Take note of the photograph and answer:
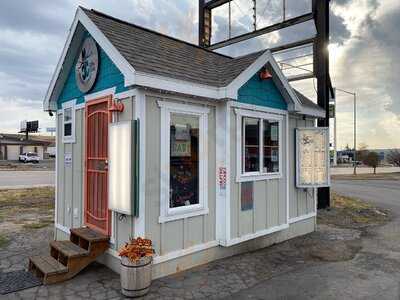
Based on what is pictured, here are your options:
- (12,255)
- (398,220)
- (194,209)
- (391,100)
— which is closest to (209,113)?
(194,209)

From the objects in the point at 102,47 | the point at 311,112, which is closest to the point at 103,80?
the point at 102,47

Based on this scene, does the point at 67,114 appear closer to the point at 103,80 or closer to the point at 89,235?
the point at 103,80

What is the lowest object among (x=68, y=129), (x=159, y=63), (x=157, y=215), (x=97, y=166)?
(x=157, y=215)

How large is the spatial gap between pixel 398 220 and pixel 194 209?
7225 millimetres

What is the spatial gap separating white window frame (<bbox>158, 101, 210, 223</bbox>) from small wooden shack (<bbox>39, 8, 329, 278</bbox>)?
0.02 m

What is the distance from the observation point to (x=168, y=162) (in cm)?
530

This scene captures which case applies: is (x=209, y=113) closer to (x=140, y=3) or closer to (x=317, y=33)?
(x=140, y=3)

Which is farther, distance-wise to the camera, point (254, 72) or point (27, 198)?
point (27, 198)

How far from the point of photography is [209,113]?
5859 millimetres

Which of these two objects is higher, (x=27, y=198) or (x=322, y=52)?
(x=322, y=52)

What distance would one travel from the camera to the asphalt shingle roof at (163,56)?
5.20 metres

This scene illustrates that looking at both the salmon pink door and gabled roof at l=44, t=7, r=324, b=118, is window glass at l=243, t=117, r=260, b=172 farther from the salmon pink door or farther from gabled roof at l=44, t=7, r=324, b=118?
the salmon pink door

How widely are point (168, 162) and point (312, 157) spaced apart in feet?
12.7

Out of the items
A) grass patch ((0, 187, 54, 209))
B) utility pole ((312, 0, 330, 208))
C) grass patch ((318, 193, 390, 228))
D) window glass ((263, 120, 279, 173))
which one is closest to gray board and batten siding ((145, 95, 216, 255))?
window glass ((263, 120, 279, 173))
